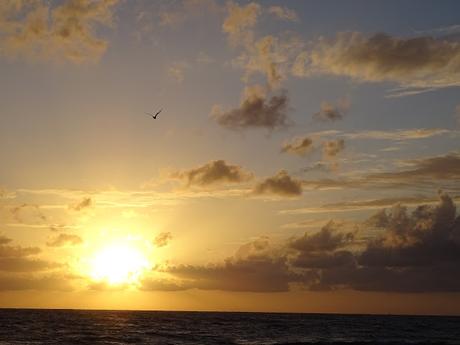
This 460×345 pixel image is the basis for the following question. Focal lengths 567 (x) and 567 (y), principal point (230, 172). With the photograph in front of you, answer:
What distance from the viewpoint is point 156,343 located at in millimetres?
91125

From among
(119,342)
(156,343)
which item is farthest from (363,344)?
(119,342)

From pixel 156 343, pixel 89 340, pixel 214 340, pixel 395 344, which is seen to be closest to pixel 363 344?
pixel 395 344

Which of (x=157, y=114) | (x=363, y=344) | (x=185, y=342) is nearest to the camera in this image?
(x=157, y=114)

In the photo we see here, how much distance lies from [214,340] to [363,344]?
25.4 meters

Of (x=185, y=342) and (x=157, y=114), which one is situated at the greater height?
(x=157, y=114)

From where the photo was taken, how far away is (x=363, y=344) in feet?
284

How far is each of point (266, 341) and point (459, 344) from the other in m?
30.7

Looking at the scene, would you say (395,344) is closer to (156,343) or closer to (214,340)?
(214,340)

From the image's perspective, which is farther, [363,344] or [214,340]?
[214,340]

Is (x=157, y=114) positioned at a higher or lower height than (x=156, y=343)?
higher

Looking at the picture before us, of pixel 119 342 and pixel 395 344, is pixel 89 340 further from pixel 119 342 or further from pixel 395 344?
pixel 395 344

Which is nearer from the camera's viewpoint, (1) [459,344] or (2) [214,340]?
(1) [459,344]

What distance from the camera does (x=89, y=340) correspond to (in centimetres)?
9388

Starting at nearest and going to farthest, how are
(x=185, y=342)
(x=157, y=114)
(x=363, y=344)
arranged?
(x=157, y=114)
(x=363, y=344)
(x=185, y=342)
